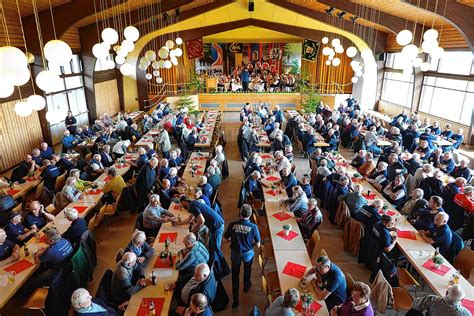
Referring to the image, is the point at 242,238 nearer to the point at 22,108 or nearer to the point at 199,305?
the point at 199,305

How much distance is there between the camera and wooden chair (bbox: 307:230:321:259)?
5962 millimetres

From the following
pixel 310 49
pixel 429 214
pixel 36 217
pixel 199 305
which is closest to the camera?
pixel 199 305

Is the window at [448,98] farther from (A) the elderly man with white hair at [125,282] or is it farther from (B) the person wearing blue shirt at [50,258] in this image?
(B) the person wearing blue shirt at [50,258]

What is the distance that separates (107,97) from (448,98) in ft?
57.9

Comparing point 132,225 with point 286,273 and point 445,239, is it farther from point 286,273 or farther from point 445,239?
point 445,239

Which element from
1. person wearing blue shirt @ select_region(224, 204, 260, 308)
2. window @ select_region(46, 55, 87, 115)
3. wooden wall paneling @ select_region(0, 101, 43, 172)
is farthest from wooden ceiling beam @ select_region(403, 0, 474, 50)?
window @ select_region(46, 55, 87, 115)

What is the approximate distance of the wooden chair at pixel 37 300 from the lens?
5012mm

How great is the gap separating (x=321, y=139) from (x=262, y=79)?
14878mm

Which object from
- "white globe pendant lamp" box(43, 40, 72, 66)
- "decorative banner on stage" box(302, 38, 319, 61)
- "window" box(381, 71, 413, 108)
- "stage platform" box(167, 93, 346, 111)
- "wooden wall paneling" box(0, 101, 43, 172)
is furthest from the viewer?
"decorative banner on stage" box(302, 38, 319, 61)

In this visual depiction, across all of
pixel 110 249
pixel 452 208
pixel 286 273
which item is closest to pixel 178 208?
pixel 110 249

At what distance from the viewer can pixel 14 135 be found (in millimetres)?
11992

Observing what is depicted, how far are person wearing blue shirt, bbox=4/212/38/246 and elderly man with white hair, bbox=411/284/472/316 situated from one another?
6.38 m

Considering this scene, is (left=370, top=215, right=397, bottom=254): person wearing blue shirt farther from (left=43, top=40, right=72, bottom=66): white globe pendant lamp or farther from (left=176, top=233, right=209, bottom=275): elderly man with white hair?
(left=43, top=40, right=72, bottom=66): white globe pendant lamp

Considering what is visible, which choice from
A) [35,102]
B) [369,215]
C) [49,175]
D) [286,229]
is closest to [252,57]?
[49,175]
